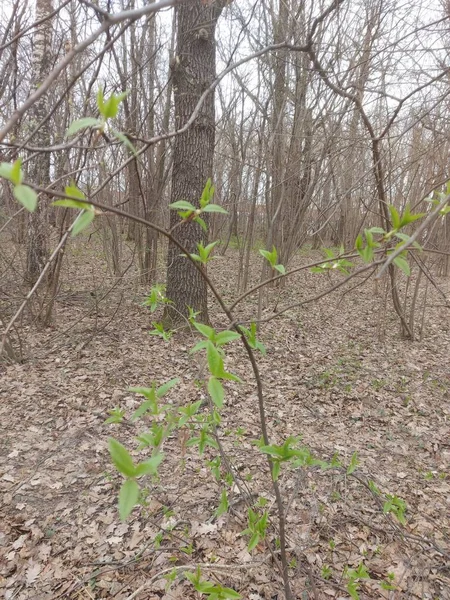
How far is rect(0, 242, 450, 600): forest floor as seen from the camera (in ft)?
6.84

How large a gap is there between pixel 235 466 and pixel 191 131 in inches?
146

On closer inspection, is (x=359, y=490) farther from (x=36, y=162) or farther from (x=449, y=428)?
(x=36, y=162)

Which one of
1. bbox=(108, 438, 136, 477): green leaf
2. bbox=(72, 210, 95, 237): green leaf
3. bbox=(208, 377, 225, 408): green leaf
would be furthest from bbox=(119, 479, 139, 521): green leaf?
bbox=(72, 210, 95, 237): green leaf

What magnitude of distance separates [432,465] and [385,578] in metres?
1.32

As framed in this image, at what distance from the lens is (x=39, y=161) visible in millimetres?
4508

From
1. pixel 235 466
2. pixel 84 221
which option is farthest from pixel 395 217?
pixel 235 466

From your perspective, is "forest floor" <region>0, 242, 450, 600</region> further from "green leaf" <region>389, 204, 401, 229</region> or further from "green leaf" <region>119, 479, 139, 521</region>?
"green leaf" <region>389, 204, 401, 229</region>

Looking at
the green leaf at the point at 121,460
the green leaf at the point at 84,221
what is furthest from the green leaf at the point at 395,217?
the green leaf at the point at 121,460

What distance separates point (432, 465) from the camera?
312cm

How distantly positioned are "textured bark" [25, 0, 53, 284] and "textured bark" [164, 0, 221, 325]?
158 cm

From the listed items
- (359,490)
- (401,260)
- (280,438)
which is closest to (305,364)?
(280,438)

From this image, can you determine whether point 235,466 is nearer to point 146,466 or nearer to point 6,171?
point 146,466

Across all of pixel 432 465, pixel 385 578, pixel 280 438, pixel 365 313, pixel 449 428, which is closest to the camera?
pixel 385 578

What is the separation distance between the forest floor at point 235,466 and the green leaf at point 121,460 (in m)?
0.29
